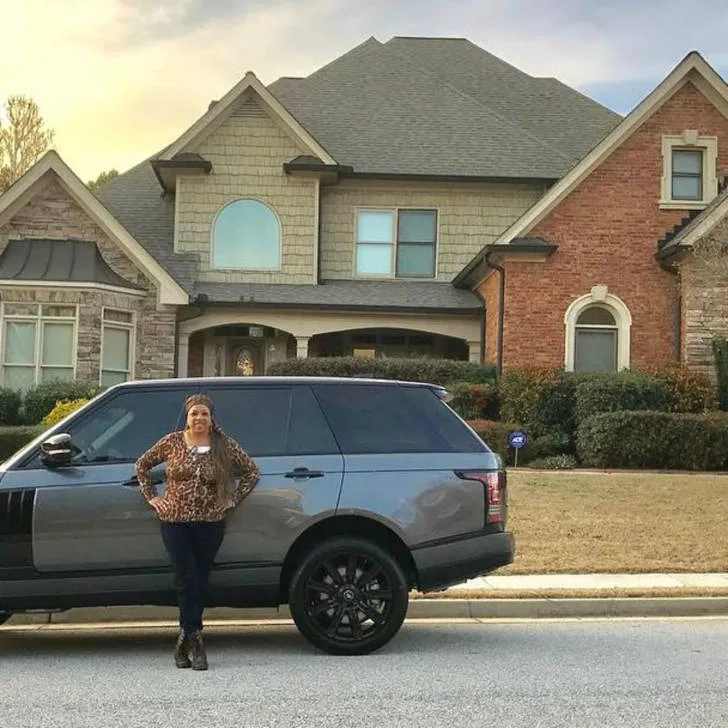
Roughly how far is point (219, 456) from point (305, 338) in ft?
53.8

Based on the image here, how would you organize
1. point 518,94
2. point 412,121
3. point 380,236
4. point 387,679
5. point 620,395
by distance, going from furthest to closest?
1. point 518,94
2. point 412,121
3. point 380,236
4. point 620,395
5. point 387,679

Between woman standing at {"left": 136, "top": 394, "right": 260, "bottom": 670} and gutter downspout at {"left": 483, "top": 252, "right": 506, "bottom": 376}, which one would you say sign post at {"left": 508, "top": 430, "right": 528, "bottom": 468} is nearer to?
gutter downspout at {"left": 483, "top": 252, "right": 506, "bottom": 376}

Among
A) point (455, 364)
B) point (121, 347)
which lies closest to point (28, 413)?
point (121, 347)

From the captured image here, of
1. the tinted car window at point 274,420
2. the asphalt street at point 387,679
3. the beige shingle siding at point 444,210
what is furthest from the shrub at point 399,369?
the tinted car window at point 274,420

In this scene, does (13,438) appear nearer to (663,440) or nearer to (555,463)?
(555,463)

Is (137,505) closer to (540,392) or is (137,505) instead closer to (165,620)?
(165,620)

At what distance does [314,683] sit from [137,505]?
1.61 meters

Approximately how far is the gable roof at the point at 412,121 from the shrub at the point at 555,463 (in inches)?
330

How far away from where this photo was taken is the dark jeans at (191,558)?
6.29 meters

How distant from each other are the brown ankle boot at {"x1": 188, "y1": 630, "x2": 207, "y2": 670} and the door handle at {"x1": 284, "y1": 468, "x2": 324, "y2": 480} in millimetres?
1154

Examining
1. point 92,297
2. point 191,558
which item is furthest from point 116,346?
point 191,558

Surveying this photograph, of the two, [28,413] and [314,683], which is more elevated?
[28,413]

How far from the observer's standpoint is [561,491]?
14.4 metres

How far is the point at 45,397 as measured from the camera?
19562 millimetres
